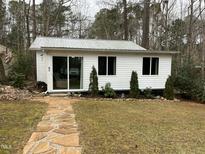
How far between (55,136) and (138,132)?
6.54 ft

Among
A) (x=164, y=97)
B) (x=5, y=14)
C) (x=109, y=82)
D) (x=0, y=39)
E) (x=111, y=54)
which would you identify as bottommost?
(x=164, y=97)

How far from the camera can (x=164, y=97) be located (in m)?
12.9

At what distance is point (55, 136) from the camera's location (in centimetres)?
Result: 524

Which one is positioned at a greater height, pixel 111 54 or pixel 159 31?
pixel 159 31

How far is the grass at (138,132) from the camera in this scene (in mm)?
4727

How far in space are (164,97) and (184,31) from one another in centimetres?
1356

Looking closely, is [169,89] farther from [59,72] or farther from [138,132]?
[138,132]

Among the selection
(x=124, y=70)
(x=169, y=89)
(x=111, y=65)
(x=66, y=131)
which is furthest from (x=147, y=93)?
(x=66, y=131)

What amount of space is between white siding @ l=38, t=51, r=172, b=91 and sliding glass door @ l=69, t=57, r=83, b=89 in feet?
0.68

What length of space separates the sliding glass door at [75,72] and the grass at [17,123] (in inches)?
122

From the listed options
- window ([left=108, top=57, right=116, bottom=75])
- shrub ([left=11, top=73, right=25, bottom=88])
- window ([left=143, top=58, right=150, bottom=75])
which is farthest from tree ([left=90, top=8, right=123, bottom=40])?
shrub ([left=11, top=73, right=25, bottom=88])

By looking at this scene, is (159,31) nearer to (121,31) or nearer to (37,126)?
(121,31)

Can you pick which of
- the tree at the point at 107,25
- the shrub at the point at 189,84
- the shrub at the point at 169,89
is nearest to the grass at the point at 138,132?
the shrub at the point at 169,89

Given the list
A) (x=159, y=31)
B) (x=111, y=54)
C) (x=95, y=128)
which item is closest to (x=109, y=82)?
(x=111, y=54)
